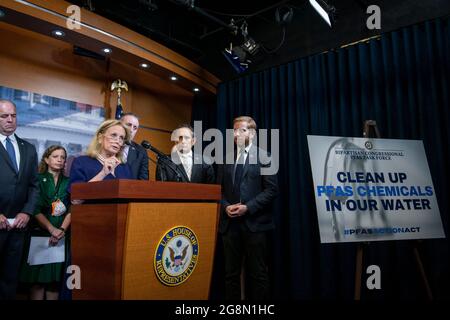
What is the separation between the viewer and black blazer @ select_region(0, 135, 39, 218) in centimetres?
224

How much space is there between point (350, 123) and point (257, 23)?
182 cm

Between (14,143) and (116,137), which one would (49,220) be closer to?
(14,143)

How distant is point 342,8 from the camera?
3.31m

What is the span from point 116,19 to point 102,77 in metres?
0.68

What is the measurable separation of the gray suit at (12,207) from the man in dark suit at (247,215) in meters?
1.46

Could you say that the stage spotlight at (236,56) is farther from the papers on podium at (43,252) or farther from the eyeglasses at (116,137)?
the papers on podium at (43,252)

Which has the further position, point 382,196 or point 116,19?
point 116,19

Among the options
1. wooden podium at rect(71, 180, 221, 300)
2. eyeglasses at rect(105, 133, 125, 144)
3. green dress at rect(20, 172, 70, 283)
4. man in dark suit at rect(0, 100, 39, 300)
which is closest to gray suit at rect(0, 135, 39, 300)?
man in dark suit at rect(0, 100, 39, 300)

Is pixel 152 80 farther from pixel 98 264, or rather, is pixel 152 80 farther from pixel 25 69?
pixel 98 264

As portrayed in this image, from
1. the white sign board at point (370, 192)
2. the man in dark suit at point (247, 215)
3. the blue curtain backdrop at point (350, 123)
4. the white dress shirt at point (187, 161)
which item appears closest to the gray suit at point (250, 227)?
the man in dark suit at point (247, 215)

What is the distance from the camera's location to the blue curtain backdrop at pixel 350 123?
2.60 m

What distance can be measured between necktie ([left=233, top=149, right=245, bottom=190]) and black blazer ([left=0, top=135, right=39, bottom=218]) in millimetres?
1497

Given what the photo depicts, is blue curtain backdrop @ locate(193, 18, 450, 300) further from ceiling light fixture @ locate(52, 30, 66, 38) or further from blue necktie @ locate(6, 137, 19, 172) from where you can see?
blue necktie @ locate(6, 137, 19, 172)

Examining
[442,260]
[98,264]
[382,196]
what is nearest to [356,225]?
[382,196]
